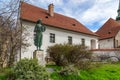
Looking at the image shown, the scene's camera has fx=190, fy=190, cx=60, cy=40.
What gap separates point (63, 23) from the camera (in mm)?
28281

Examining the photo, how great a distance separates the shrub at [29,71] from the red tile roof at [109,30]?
88.0 feet

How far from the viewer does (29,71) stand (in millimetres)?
9250

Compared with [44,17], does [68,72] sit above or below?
below

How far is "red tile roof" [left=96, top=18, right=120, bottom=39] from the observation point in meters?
35.3

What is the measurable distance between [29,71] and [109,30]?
98.7ft

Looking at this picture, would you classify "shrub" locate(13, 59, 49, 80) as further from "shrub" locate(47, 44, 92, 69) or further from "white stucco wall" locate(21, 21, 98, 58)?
"white stucco wall" locate(21, 21, 98, 58)

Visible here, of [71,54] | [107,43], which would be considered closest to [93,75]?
[71,54]

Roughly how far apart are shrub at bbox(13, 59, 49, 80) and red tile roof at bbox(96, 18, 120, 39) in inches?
1056

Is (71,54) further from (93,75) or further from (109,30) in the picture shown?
(109,30)

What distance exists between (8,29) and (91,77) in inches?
290

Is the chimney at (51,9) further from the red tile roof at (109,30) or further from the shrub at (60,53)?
the shrub at (60,53)

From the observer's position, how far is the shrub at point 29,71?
29.8 ft

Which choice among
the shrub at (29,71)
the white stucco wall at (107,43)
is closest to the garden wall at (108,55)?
the white stucco wall at (107,43)

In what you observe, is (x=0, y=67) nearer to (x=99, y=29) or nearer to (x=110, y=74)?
(x=110, y=74)
